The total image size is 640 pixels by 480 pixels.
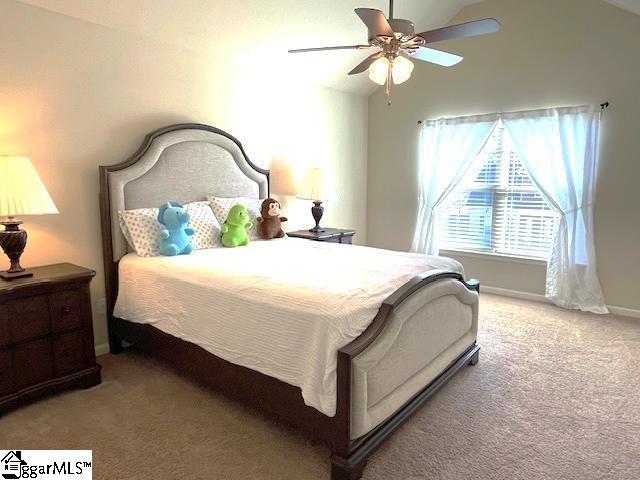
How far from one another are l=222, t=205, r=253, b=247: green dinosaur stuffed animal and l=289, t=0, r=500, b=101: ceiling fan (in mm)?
1417

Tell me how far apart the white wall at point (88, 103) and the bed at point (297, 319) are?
14cm

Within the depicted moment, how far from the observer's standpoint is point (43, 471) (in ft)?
5.78

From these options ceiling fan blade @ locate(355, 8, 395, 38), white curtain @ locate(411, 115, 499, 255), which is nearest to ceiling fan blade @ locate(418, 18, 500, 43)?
ceiling fan blade @ locate(355, 8, 395, 38)

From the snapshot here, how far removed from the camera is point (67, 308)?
244cm

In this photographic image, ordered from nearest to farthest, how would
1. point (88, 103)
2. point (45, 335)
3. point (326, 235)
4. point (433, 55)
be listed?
point (45, 335) → point (433, 55) → point (88, 103) → point (326, 235)

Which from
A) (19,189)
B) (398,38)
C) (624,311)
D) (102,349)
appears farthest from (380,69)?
(624,311)

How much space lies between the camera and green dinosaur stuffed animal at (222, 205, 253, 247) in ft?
10.7

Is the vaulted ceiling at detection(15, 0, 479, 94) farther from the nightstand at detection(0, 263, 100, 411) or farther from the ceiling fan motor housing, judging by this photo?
the nightstand at detection(0, 263, 100, 411)

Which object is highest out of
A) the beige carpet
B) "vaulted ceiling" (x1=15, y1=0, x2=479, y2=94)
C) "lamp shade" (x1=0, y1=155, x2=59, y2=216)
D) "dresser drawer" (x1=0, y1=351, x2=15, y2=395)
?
"vaulted ceiling" (x1=15, y1=0, x2=479, y2=94)

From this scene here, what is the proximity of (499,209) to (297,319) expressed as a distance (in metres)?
3.41

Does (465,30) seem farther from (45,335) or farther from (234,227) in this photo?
(45,335)

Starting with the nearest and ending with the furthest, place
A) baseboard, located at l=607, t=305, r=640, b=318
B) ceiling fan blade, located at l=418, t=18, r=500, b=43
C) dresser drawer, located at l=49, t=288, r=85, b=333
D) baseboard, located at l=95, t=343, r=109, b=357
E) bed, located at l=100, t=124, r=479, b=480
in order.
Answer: bed, located at l=100, t=124, r=479, b=480 → ceiling fan blade, located at l=418, t=18, r=500, b=43 → dresser drawer, located at l=49, t=288, r=85, b=333 → baseboard, located at l=95, t=343, r=109, b=357 → baseboard, located at l=607, t=305, r=640, b=318

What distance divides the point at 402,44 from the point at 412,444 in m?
2.07

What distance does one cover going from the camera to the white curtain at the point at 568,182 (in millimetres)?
3898
